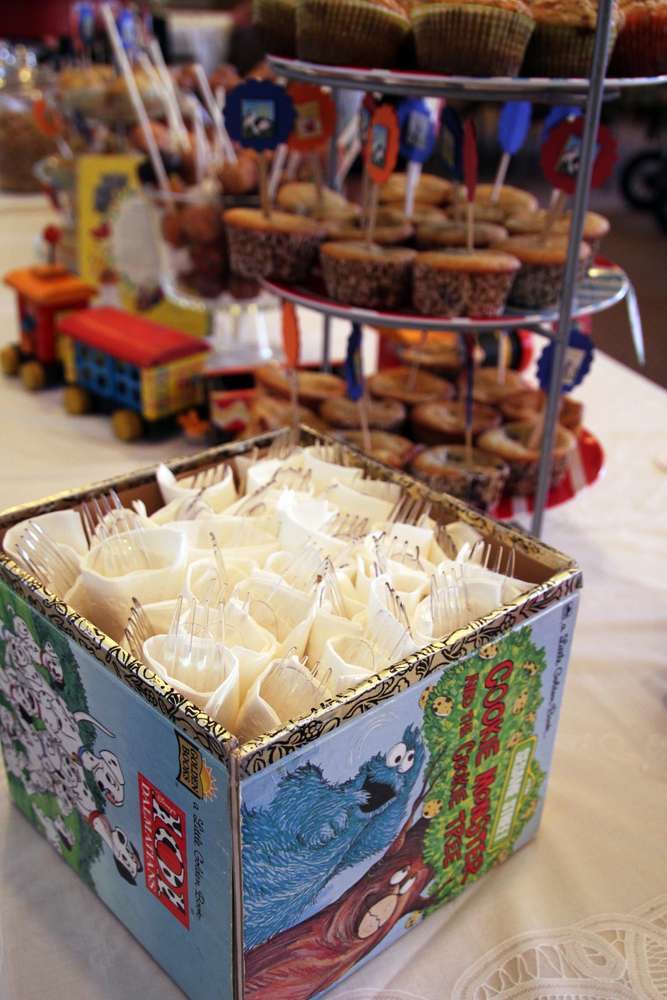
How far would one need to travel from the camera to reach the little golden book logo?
0.71 m

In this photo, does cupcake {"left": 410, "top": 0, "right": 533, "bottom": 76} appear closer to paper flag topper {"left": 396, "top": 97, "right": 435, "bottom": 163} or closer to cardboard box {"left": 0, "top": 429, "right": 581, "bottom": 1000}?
paper flag topper {"left": 396, "top": 97, "right": 435, "bottom": 163}

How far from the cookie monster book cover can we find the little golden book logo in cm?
7

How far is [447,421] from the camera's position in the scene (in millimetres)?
1606

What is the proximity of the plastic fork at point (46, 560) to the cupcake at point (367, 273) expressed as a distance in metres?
0.65

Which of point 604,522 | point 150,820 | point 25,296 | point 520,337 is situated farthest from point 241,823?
point 25,296

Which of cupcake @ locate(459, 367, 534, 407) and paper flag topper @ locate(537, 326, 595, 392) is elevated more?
paper flag topper @ locate(537, 326, 595, 392)

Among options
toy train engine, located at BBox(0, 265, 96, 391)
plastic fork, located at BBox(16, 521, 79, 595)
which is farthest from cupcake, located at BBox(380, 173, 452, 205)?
plastic fork, located at BBox(16, 521, 79, 595)

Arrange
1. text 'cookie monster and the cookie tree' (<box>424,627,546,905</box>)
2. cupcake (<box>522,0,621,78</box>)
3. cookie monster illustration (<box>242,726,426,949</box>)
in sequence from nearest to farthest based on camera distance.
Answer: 1. cookie monster illustration (<box>242,726,426,949</box>)
2. text 'cookie monster and the cookie tree' (<box>424,627,546,905</box>)
3. cupcake (<box>522,0,621,78</box>)

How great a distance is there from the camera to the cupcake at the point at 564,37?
1.19 meters

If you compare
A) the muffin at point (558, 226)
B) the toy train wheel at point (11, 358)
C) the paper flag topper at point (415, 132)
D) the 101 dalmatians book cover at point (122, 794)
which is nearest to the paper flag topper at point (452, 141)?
the paper flag topper at point (415, 132)

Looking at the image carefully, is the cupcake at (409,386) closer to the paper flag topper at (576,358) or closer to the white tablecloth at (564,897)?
the paper flag topper at (576,358)

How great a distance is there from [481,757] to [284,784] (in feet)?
0.79

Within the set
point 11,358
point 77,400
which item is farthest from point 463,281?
point 11,358

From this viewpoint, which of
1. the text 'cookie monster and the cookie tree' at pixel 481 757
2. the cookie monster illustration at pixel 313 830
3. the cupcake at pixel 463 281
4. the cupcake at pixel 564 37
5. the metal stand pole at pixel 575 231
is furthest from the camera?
the cupcake at pixel 463 281
